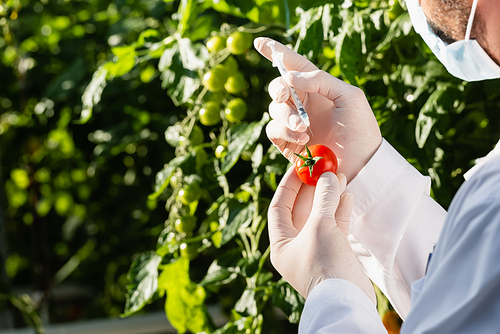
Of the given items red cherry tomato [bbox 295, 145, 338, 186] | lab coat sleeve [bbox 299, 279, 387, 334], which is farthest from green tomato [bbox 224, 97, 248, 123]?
lab coat sleeve [bbox 299, 279, 387, 334]

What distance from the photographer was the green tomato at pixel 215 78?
103 cm

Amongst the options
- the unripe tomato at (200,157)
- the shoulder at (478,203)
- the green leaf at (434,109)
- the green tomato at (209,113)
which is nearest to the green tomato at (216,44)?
the green tomato at (209,113)

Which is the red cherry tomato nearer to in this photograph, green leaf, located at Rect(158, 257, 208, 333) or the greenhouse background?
the greenhouse background

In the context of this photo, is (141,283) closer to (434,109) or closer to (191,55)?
(191,55)

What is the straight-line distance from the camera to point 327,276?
700 mm

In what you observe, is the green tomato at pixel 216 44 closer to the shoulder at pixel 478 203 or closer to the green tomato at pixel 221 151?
the green tomato at pixel 221 151

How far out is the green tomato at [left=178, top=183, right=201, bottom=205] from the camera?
3.54 feet

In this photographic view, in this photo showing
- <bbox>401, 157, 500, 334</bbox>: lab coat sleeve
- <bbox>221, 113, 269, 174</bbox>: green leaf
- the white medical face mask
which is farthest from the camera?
<bbox>221, 113, 269, 174</bbox>: green leaf

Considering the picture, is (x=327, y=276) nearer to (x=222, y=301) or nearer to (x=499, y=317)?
(x=499, y=317)

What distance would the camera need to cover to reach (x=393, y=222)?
871mm

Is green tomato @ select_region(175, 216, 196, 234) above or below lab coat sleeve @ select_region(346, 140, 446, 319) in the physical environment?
below

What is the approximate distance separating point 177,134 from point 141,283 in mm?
348

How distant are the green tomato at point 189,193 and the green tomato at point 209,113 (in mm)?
146

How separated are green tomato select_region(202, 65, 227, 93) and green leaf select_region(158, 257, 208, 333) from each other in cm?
39
